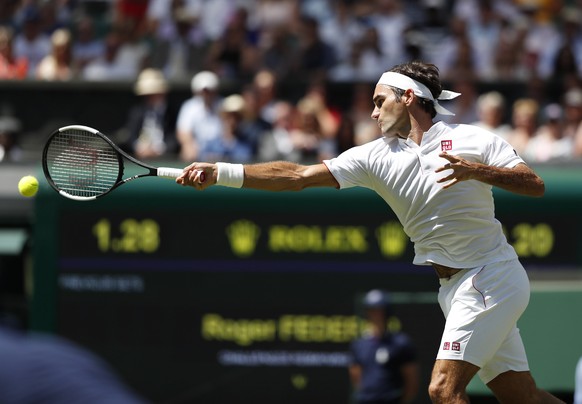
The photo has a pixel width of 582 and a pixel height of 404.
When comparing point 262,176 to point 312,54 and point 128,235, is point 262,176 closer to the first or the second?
point 128,235

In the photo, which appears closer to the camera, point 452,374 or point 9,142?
point 452,374

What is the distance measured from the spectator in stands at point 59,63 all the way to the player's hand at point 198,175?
7.68m

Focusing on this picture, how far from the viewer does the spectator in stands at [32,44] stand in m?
14.2

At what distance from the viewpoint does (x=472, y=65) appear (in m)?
13.7

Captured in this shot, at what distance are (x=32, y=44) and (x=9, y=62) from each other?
0.42m

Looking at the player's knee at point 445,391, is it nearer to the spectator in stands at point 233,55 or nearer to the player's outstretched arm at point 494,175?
the player's outstretched arm at point 494,175

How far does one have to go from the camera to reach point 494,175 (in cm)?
598

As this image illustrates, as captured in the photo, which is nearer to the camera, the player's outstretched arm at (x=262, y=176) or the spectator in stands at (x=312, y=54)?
the player's outstretched arm at (x=262, y=176)

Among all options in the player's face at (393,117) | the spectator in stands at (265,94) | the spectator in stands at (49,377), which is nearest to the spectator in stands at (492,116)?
the spectator in stands at (265,94)

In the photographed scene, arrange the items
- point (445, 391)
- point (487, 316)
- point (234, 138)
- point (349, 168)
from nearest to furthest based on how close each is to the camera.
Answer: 1. point (445, 391)
2. point (487, 316)
3. point (349, 168)
4. point (234, 138)

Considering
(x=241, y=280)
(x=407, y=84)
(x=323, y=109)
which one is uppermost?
(x=407, y=84)

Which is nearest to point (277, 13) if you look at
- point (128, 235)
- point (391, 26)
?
point (391, 26)

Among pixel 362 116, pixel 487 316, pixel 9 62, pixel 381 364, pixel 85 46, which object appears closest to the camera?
pixel 487 316

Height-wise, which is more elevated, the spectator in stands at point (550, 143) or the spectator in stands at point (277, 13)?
the spectator in stands at point (277, 13)
